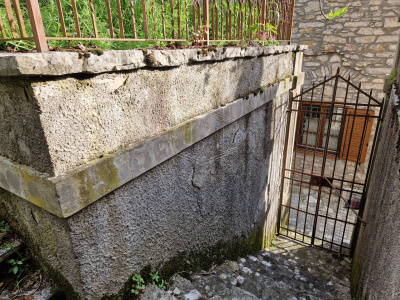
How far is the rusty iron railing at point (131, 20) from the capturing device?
3.78ft

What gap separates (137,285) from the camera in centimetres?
172

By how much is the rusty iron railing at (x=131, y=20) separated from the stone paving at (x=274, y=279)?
1666mm

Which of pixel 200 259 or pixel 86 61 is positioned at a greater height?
pixel 86 61

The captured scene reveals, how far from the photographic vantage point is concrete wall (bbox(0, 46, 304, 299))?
3.91ft

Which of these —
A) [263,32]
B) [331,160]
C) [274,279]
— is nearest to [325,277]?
[274,279]

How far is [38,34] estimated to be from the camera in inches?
43.0

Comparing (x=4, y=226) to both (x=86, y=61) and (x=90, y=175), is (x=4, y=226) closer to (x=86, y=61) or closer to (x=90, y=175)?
(x=90, y=175)

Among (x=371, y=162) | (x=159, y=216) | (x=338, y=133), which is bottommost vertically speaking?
(x=338, y=133)

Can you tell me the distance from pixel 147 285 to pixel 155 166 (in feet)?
2.78

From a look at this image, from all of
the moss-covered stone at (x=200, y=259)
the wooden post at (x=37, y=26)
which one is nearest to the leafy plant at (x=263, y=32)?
the wooden post at (x=37, y=26)

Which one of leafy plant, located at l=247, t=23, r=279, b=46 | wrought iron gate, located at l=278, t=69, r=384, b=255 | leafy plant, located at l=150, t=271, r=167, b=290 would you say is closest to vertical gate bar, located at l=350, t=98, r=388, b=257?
wrought iron gate, located at l=278, t=69, r=384, b=255

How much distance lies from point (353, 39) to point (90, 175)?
283 inches

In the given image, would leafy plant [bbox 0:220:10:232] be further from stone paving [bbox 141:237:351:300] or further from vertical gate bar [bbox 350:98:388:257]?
vertical gate bar [bbox 350:98:388:257]

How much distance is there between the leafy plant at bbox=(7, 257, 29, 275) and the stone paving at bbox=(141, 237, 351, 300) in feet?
2.56
